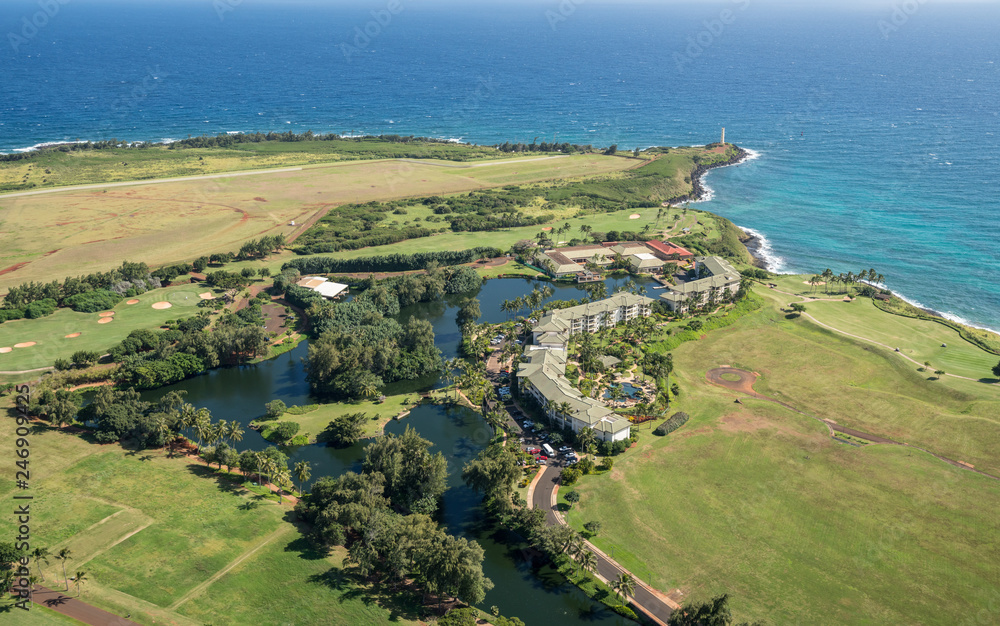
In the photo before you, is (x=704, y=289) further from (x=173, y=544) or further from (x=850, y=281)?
(x=173, y=544)

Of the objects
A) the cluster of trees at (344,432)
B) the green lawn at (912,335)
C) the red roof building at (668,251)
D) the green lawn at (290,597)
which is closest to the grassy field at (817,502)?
the green lawn at (912,335)

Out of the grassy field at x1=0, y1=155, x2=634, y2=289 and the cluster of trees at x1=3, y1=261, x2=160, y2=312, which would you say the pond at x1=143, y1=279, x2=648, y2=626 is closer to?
the cluster of trees at x1=3, y1=261, x2=160, y2=312

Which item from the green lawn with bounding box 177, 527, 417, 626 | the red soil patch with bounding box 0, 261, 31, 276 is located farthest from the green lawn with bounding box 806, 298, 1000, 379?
the red soil patch with bounding box 0, 261, 31, 276

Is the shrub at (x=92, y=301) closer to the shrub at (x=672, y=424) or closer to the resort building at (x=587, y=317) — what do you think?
the resort building at (x=587, y=317)

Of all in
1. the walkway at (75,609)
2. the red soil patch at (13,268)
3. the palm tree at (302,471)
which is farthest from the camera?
the red soil patch at (13,268)

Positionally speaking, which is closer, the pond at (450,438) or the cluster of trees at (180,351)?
the pond at (450,438)

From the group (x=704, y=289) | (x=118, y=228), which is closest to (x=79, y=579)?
(x=704, y=289)

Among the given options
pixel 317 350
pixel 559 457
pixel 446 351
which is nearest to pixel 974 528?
pixel 559 457
